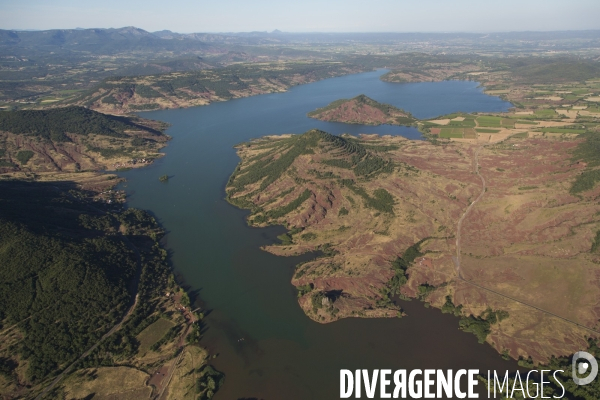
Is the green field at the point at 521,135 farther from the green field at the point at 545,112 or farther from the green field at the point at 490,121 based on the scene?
the green field at the point at 545,112

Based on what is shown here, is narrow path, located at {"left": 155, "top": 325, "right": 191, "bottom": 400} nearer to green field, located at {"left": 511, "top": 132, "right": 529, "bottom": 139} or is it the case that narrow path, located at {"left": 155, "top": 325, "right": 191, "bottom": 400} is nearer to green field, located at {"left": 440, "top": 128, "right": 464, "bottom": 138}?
green field, located at {"left": 440, "top": 128, "right": 464, "bottom": 138}

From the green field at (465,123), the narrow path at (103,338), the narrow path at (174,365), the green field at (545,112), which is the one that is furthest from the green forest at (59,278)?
the green field at (545,112)

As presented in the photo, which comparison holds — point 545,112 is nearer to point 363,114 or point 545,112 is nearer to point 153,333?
point 363,114

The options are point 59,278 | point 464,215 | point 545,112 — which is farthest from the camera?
point 545,112

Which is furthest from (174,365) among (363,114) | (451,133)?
(363,114)

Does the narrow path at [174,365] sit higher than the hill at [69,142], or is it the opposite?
the hill at [69,142]
